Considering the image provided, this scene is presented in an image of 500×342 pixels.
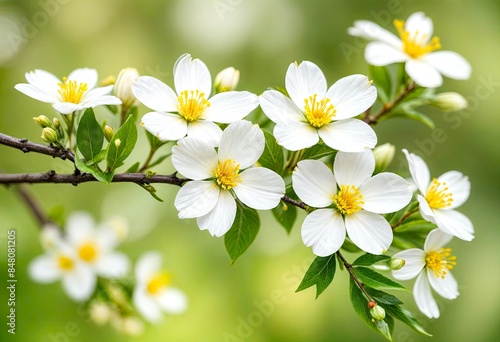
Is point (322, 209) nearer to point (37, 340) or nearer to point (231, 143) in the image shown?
point (231, 143)

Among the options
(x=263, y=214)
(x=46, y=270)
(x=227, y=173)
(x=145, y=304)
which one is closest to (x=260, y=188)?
(x=227, y=173)

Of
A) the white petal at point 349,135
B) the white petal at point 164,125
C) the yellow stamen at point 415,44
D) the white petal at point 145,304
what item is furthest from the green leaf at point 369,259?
the white petal at point 145,304

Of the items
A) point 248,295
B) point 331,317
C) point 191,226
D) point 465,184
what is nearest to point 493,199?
point 331,317

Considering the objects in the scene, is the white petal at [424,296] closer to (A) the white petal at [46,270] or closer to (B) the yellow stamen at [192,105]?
(B) the yellow stamen at [192,105]

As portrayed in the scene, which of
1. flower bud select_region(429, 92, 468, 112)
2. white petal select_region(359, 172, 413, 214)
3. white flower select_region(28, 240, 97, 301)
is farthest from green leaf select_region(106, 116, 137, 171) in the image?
white flower select_region(28, 240, 97, 301)

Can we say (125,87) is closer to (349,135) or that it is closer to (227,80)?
(227,80)

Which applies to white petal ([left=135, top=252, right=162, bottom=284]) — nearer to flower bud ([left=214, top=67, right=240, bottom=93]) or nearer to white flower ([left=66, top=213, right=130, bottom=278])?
white flower ([left=66, top=213, right=130, bottom=278])
